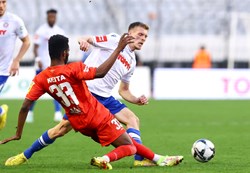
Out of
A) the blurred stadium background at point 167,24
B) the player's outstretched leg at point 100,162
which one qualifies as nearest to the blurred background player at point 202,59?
the blurred stadium background at point 167,24

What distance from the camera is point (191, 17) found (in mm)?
32219

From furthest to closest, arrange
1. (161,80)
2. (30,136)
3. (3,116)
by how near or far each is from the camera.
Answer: (161,80) < (30,136) < (3,116)

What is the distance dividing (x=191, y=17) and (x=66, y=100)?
2433 centimetres

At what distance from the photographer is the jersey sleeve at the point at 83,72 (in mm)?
8023

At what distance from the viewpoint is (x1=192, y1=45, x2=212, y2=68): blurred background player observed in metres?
31.0

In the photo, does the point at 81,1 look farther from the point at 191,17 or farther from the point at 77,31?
the point at 191,17

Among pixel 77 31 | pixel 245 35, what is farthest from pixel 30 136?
pixel 245 35

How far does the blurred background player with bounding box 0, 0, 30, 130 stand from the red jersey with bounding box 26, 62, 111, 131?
3327 millimetres

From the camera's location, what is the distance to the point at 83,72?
8.07 m

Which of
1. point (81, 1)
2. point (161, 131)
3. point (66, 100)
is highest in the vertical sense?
point (81, 1)

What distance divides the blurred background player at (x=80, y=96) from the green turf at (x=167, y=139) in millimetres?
342

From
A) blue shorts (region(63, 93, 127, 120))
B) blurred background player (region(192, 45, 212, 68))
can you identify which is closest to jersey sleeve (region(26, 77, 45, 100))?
blue shorts (region(63, 93, 127, 120))

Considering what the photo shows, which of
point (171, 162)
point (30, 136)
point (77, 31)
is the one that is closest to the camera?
point (171, 162)

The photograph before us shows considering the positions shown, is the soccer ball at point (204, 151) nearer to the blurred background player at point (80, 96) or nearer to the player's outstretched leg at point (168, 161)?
the player's outstretched leg at point (168, 161)
